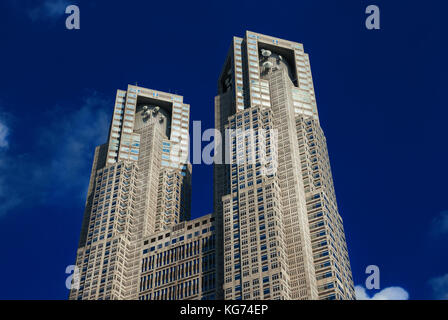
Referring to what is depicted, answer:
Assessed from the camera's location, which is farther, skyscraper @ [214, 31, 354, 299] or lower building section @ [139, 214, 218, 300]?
lower building section @ [139, 214, 218, 300]

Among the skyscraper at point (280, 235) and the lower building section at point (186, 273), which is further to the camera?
the lower building section at point (186, 273)

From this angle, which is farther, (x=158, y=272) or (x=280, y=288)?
(x=158, y=272)

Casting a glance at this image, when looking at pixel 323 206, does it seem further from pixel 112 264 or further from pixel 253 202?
pixel 112 264

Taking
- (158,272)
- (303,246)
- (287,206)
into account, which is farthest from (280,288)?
(158,272)

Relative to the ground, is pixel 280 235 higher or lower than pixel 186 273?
higher

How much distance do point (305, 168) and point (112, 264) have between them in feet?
213

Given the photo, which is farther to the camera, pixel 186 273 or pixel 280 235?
pixel 186 273

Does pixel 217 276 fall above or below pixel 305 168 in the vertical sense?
below
